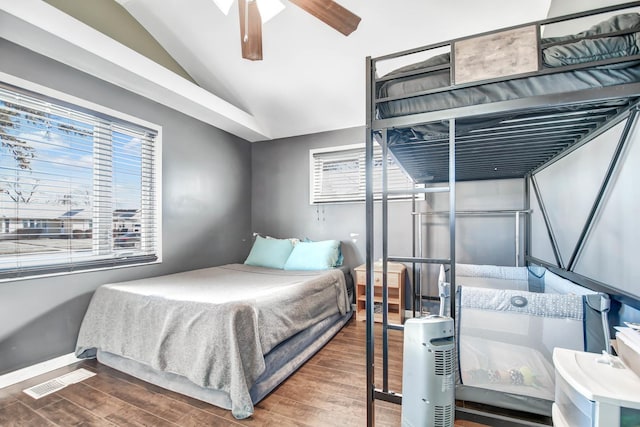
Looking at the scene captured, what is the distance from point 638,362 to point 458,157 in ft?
5.55

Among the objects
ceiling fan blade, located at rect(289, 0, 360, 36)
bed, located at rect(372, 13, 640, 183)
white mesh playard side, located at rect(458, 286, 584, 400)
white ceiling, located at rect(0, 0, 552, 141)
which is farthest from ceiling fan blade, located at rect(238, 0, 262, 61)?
white mesh playard side, located at rect(458, 286, 584, 400)

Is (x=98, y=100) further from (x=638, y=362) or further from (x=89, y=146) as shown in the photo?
(x=638, y=362)

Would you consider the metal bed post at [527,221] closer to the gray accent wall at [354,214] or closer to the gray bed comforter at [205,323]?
the gray accent wall at [354,214]

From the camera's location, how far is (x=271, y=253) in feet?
11.6

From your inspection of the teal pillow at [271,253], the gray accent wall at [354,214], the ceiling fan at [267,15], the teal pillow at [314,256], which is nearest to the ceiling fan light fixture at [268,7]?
A: the ceiling fan at [267,15]

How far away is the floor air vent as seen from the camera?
6.03 ft

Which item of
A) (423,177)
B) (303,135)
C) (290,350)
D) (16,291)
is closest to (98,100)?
(16,291)

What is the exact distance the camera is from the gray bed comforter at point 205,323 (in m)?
1.62

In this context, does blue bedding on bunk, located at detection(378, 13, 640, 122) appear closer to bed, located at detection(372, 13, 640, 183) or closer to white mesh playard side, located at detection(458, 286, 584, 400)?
bed, located at detection(372, 13, 640, 183)

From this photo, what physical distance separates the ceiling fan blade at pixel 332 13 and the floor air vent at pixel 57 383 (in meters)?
2.92

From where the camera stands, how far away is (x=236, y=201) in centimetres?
400

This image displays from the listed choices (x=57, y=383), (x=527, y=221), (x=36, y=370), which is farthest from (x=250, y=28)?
(x=527, y=221)

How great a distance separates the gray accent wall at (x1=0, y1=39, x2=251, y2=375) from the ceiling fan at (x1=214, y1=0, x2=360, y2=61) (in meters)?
1.50

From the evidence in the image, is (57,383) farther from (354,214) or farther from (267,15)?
(354,214)
